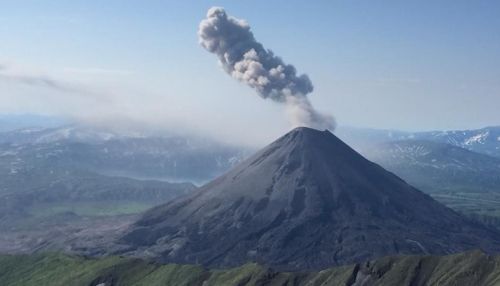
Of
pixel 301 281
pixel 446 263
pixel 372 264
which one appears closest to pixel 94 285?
pixel 301 281

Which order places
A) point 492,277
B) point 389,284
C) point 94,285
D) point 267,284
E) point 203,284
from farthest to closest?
point 94,285 → point 203,284 → point 267,284 → point 389,284 → point 492,277

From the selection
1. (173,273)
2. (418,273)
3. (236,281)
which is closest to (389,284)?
(418,273)

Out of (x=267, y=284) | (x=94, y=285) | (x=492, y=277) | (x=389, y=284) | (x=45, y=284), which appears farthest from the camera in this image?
(x=45, y=284)

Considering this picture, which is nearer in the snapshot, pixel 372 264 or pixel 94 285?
pixel 372 264

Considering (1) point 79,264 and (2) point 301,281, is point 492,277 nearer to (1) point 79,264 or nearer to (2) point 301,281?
(2) point 301,281

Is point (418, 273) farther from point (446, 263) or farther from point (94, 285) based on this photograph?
point (94, 285)

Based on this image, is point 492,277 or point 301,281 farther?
point 301,281
